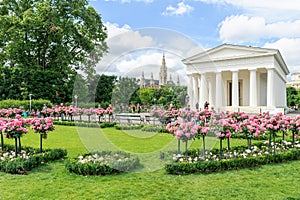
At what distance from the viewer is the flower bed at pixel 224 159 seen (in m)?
7.89

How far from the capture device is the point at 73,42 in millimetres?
38781

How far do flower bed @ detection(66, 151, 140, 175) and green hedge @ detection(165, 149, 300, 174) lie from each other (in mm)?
1076

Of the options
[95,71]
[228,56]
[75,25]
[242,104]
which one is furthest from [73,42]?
[95,71]

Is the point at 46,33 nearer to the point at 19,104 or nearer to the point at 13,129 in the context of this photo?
the point at 19,104

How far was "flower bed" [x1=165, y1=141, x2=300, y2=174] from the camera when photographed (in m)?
7.89

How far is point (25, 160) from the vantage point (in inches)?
331

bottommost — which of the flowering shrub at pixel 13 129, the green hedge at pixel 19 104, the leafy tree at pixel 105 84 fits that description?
the flowering shrub at pixel 13 129

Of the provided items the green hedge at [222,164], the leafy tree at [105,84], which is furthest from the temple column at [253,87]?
the leafy tree at [105,84]

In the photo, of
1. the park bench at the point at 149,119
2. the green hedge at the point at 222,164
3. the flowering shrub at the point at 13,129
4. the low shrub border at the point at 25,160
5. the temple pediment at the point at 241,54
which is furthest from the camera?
the temple pediment at the point at 241,54

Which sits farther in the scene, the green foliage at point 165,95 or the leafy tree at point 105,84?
the green foliage at point 165,95

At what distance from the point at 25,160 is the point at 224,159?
5863mm

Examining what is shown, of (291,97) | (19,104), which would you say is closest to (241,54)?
(19,104)

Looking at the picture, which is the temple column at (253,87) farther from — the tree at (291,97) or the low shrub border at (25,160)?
the tree at (291,97)

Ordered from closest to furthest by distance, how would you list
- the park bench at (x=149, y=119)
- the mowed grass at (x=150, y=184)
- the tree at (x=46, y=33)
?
the mowed grass at (x=150, y=184) < the park bench at (x=149, y=119) < the tree at (x=46, y=33)
